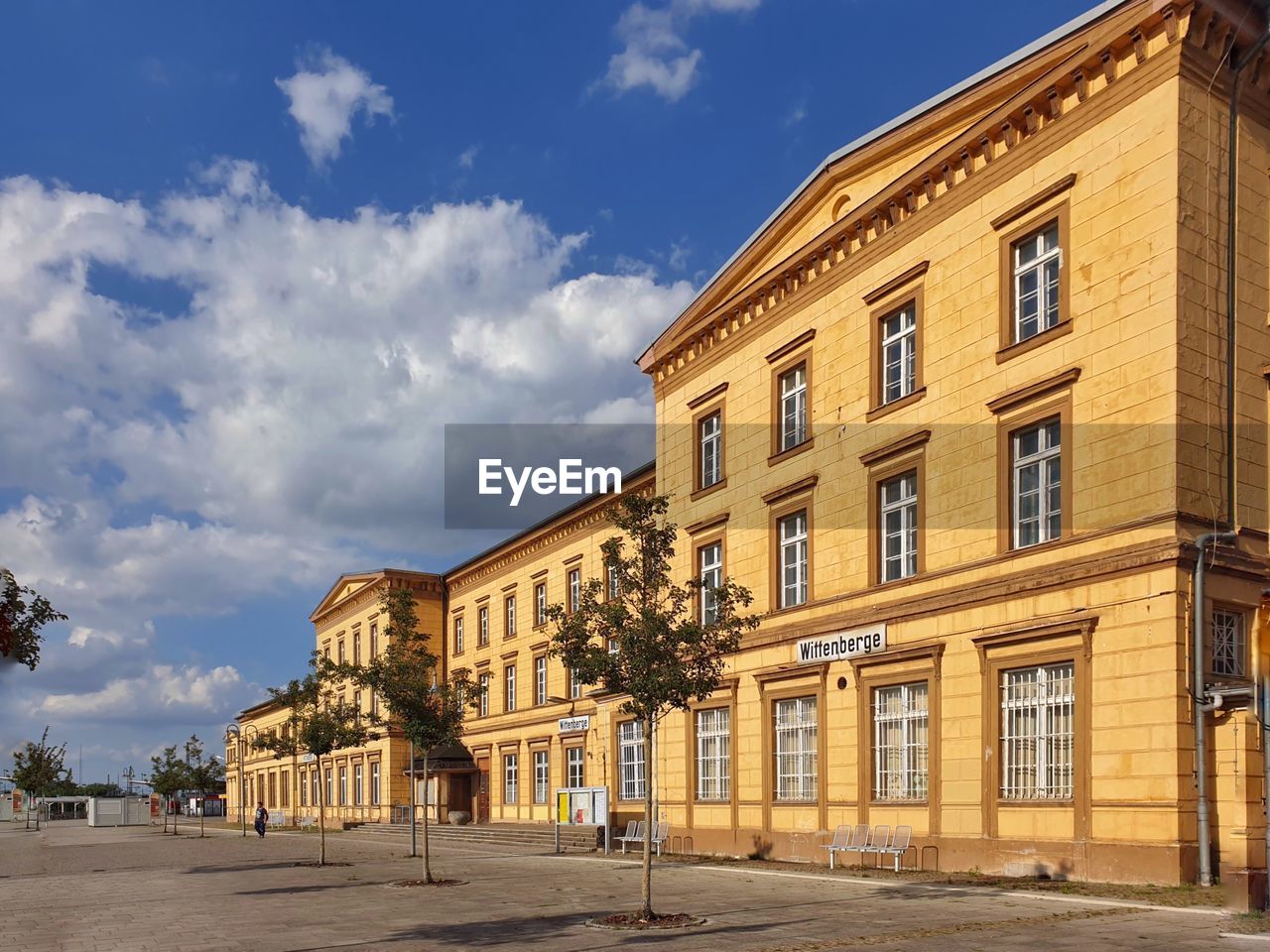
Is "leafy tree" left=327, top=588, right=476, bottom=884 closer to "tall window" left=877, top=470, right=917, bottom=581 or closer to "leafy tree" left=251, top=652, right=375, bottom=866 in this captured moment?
"leafy tree" left=251, top=652, right=375, bottom=866

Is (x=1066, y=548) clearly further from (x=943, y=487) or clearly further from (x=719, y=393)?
(x=719, y=393)

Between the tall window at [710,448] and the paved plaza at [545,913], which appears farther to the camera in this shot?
the tall window at [710,448]

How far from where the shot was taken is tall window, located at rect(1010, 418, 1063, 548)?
22.5 m

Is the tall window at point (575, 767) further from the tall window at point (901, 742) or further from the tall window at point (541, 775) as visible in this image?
the tall window at point (901, 742)

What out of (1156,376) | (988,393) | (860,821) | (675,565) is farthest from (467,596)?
(1156,376)

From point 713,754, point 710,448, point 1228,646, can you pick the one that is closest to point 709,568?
point 710,448

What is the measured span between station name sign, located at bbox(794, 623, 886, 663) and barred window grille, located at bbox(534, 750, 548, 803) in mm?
23155

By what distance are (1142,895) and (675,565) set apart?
60.3 ft

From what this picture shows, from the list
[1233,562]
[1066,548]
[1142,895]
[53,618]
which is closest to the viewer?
[53,618]

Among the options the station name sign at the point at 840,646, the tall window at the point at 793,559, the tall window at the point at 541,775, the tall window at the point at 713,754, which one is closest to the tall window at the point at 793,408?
the tall window at the point at 793,559

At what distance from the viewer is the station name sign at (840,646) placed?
86.1ft

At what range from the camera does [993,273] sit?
2406cm

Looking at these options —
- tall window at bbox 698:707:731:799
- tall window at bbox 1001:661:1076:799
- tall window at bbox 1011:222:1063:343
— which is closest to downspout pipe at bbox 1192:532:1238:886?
tall window at bbox 1001:661:1076:799

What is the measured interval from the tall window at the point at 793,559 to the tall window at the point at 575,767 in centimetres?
1778
